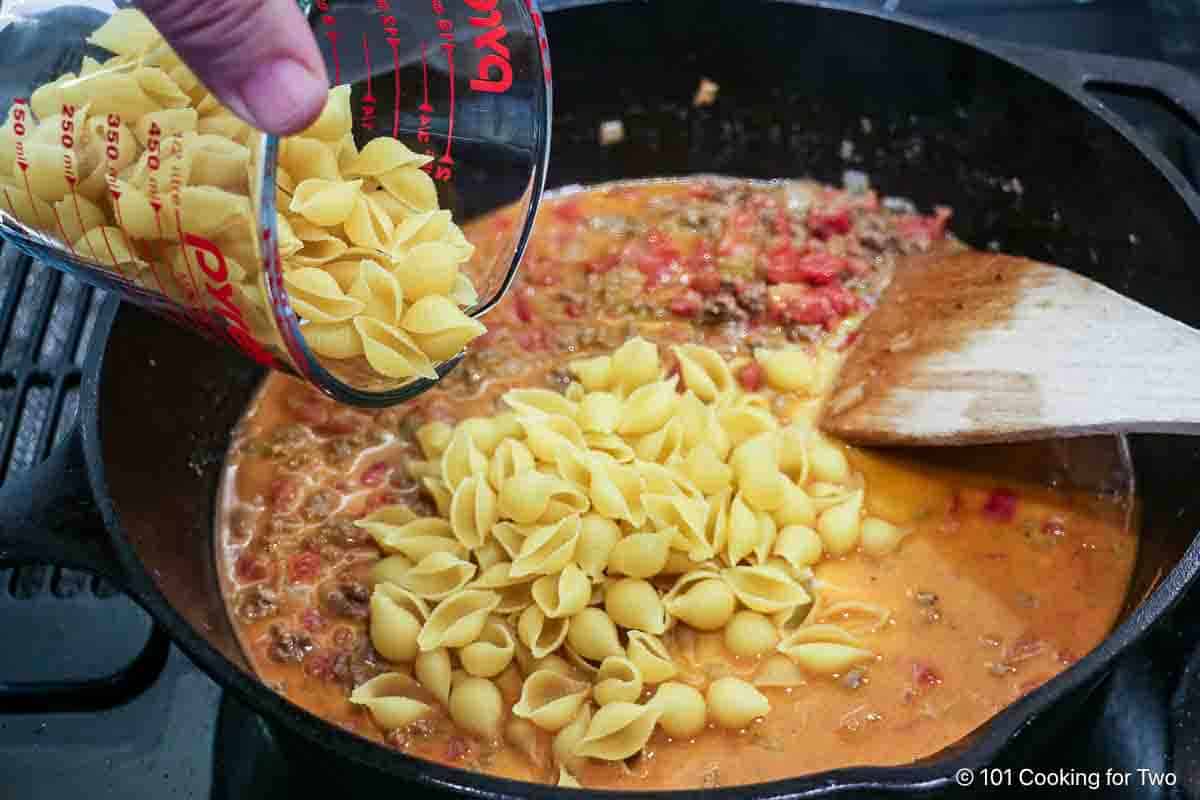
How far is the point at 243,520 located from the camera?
2791mm

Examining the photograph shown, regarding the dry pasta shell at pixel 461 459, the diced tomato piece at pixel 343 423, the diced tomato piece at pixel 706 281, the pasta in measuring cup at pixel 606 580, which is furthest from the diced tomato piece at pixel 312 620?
the diced tomato piece at pixel 706 281

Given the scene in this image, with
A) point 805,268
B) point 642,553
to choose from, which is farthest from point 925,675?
point 805,268

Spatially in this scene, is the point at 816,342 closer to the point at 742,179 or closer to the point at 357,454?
the point at 742,179

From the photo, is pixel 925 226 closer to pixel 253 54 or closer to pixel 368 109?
pixel 368 109

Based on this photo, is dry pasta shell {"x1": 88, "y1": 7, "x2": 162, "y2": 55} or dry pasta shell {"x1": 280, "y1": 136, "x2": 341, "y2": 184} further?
dry pasta shell {"x1": 280, "y1": 136, "x2": 341, "y2": 184}

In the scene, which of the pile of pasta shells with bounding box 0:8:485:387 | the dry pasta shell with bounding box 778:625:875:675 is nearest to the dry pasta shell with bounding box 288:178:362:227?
the pile of pasta shells with bounding box 0:8:485:387

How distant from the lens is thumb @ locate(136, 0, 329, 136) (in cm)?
142

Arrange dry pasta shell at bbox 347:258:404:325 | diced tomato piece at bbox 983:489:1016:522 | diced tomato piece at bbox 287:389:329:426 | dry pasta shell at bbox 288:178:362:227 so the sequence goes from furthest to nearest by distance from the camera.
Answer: diced tomato piece at bbox 287:389:329:426 → diced tomato piece at bbox 983:489:1016:522 → dry pasta shell at bbox 347:258:404:325 → dry pasta shell at bbox 288:178:362:227

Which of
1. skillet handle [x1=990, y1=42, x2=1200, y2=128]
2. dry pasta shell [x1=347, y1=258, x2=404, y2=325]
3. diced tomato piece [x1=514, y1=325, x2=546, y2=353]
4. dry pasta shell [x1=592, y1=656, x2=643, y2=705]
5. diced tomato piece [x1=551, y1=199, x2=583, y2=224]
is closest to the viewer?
dry pasta shell [x1=347, y1=258, x2=404, y2=325]

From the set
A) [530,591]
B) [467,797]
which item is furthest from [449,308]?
[467,797]

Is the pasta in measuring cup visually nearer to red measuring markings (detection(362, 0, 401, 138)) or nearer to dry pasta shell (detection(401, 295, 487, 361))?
dry pasta shell (detection(401, 295, 487, 361))

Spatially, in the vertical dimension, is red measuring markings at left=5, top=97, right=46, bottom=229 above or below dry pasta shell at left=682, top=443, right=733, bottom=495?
above

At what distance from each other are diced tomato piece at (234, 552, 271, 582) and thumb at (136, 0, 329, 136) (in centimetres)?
143

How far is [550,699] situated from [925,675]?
769mm
